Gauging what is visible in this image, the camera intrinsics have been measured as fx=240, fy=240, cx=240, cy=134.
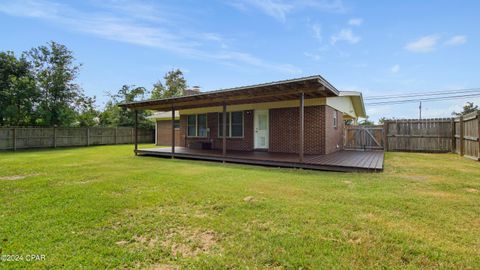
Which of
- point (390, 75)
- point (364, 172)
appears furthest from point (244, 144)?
point (390, 75)

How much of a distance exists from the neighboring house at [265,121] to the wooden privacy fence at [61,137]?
1044 cm

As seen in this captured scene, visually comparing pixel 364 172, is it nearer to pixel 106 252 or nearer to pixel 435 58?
pixel 106 252

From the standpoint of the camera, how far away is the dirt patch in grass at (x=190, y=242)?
8.38 ft

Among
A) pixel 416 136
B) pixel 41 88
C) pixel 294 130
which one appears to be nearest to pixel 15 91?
pixel 41 88

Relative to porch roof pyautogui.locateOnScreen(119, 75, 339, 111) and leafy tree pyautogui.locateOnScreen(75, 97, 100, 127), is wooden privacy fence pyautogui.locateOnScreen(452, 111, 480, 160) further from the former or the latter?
leafy tree pyautogui.locateOnScreen(75, 97, 100, 127)

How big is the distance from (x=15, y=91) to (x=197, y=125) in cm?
1378

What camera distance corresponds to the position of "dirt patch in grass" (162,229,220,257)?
2.55 m

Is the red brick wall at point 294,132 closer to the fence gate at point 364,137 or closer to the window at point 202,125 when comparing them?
the window at point 202,125

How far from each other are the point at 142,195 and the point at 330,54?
1763 cm

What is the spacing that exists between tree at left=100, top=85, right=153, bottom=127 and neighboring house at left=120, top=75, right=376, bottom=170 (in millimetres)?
12956

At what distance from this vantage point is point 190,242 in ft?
9.04

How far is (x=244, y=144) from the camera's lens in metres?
12.0

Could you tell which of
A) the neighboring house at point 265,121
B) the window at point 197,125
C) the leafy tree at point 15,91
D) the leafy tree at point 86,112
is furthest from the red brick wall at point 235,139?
the leafy tree at point 86,112

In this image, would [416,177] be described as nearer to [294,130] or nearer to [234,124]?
[294,130]
